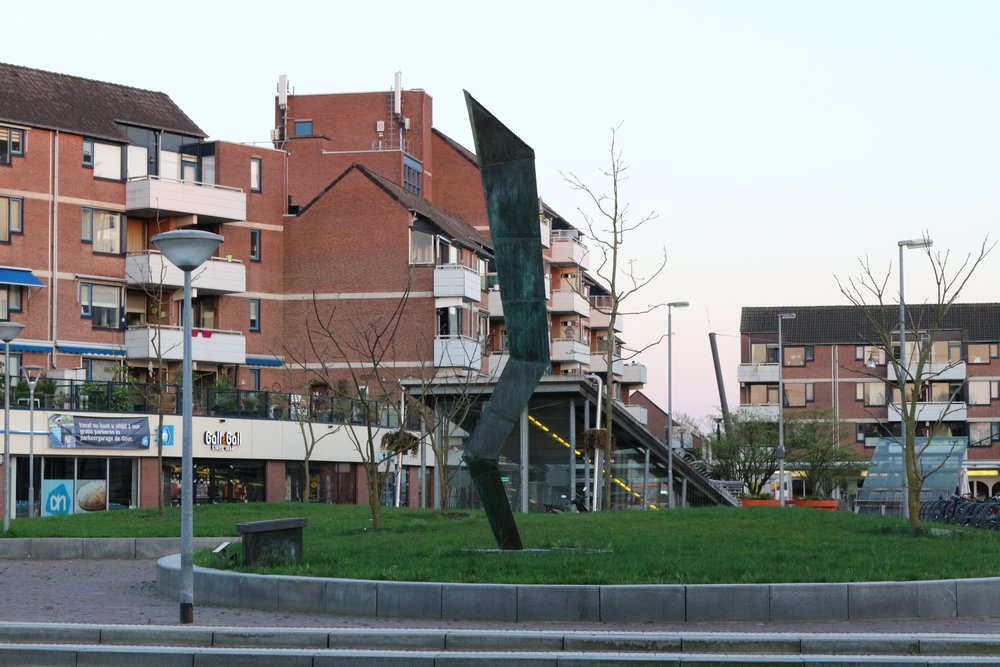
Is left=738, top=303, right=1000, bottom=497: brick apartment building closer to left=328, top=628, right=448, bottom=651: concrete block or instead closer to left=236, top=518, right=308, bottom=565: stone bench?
left=236, top=518, right=308, bottom=565: stone bench

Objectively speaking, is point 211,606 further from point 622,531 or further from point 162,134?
point 162,134

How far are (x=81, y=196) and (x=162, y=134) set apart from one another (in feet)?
18.3

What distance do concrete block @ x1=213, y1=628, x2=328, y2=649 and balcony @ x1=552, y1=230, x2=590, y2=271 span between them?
3002 inches

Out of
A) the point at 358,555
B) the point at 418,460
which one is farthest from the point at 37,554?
the point at 418,460

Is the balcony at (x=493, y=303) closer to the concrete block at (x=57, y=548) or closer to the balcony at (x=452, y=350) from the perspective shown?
the balcony at (x=452, y=350)

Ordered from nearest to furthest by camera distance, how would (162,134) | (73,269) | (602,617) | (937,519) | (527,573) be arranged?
1. (602,617)
2. (527,573)
3. (937,519)
4. (73,269)
5. (162,134)

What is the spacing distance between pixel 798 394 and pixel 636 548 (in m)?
87.6

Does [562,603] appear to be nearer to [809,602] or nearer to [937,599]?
[809,602]

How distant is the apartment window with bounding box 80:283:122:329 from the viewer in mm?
57688

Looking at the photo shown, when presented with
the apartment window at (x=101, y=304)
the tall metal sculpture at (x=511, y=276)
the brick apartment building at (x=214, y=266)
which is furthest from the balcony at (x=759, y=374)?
the tall metal sculpture at (x=511, y=276)

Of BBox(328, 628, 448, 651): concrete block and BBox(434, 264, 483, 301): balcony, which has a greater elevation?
BBox(434, 264, 483, 301): balcony

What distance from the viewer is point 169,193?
59.1 metres

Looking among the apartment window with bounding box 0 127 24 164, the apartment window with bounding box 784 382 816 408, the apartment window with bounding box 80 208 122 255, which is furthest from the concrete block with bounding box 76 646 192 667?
the apartment window with bounding box 784 382 816 408

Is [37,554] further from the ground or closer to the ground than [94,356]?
closer to the ground
